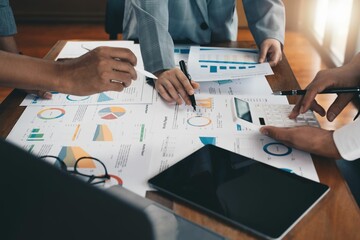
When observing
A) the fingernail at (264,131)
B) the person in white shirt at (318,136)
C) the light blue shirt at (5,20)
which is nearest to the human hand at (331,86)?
the person in white shirt at (318,136)

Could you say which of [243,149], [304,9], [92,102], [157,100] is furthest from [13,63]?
A: [304,9]

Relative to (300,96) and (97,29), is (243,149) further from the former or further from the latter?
(97,29)

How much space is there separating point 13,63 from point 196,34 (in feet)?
2.55

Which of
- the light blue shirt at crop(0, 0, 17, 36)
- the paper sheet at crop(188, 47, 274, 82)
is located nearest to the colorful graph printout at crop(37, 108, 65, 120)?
the paper sheet at crop(188, 47, 274, 82)

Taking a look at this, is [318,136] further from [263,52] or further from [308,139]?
[263,52]

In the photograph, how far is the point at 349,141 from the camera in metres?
0.86

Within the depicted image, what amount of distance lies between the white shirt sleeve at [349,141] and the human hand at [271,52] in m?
0.53

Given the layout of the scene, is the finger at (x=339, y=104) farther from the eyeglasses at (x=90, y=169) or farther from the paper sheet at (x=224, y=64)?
the eyeglasses at (x=90, y=169)

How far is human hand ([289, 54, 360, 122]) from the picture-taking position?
104 cm

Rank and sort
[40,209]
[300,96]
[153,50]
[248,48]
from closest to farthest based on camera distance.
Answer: [40,209]
[300,96]
[153,50]
[248,48]

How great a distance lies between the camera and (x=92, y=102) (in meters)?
1.14

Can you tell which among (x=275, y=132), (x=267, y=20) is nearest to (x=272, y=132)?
(x=275, y=132)

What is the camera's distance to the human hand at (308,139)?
2.83ft

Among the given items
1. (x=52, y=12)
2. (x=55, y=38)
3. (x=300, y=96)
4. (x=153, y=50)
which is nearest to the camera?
(x=300, y=96)
